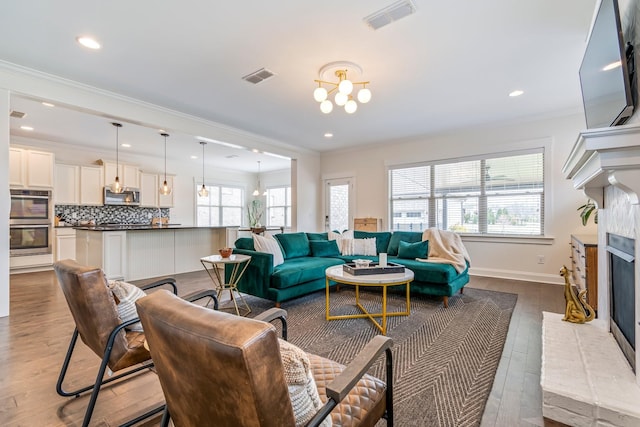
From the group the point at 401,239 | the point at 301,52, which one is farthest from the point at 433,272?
the point at 301,52

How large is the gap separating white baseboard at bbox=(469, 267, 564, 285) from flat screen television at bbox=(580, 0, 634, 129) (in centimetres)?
→ 355

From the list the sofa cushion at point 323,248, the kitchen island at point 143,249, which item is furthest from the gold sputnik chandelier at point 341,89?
the kitchen island at point 143,249

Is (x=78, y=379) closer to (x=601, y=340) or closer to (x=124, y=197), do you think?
(x=601, y=340)

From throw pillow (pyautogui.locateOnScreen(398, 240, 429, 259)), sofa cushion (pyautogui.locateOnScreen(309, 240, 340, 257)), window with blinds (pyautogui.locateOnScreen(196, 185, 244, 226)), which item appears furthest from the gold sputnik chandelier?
window with blinds (pyautogui.locateOnScreen(196, 185, 244, 226))

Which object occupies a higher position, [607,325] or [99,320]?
[99,320]

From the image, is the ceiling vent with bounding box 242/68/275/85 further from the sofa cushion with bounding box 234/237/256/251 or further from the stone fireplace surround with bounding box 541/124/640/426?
the stone fireplace surround with bounding box 541/124/640/426

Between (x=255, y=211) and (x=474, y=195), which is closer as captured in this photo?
(x=474, y=195)

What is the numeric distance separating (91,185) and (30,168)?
1.05m

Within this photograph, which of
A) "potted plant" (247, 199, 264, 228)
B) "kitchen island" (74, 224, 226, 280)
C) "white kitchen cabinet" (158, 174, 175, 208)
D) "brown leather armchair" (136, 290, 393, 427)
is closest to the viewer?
"brown leather armchair" (136, 290, 393, 427)

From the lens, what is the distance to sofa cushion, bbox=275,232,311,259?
14.8ft

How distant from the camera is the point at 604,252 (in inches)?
88.9

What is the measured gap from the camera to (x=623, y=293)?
6.15ft

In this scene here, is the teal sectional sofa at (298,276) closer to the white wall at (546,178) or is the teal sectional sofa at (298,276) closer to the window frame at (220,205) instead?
the white wall at (546,178)

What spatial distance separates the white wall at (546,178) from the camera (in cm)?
454
